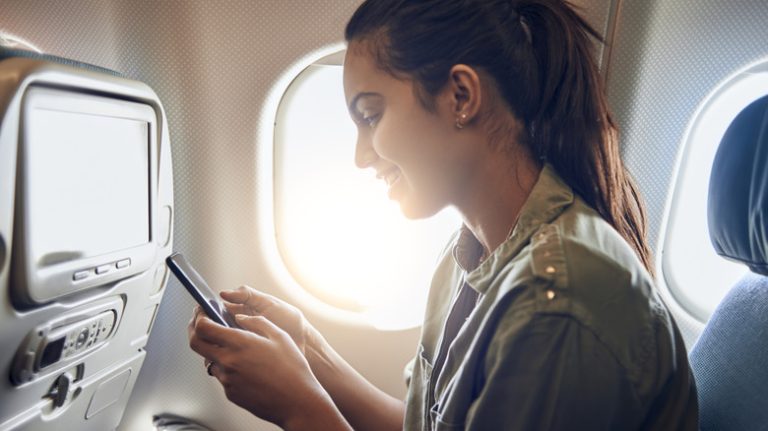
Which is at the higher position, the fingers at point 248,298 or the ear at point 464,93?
the ear at point 464,93

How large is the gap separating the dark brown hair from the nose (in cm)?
16

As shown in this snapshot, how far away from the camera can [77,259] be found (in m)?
1.12

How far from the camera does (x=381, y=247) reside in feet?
5.62

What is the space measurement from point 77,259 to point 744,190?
4.02 ft

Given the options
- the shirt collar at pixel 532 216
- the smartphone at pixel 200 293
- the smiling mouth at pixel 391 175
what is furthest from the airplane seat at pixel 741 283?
the smartphone at pixel 200 293

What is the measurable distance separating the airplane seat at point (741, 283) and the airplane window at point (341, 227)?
0.84 meters

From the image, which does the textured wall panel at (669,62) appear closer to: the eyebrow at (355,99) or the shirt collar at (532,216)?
the shirt collar at (532,216)

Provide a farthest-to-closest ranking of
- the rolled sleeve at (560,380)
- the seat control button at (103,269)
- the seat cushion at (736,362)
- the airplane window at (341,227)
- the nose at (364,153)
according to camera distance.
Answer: the airplane window at (341,227)
the seat control button at (103,269)
the nose at (364,153)
the seat cushion at (736,362)
the rolled sleeve at (560,380)

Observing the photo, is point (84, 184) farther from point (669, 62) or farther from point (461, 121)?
point (669, 62)

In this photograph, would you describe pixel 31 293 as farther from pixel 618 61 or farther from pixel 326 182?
pixel 618 61

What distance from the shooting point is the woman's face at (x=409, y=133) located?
3.15 ft

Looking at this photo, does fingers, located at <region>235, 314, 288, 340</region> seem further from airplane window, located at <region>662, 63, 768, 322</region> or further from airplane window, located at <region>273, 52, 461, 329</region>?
airplane window, located at <region>662, 63, 768, 322</region>

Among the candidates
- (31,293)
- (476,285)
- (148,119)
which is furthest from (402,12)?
(31,293)

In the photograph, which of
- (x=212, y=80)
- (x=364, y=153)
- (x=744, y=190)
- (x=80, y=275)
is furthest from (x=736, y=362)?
(x=212, y=80)
